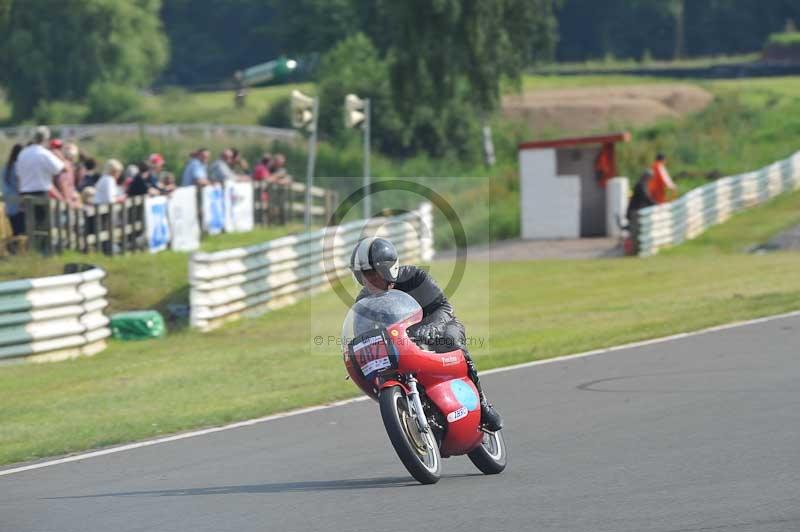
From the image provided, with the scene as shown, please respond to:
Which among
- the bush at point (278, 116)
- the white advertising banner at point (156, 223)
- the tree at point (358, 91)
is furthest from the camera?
the bush at point (278, 116)

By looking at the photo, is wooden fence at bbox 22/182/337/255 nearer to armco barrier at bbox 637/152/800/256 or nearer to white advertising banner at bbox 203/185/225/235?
white advertising banner at bbox 203/185/225/235

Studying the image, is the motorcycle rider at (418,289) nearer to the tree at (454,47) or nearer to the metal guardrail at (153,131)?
the tree at (454,47)

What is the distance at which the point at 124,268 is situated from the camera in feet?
65.6

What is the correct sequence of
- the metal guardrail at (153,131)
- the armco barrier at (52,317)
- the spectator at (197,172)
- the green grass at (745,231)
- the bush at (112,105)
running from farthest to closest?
1. the bush at (112,105)
2. the metal guardrail at (153,131)
3. the green grass at (745,231)
4. the spectator at (197,172)
5. the armco barrier at (52,317)

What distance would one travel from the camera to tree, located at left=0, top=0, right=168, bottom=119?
266 feet

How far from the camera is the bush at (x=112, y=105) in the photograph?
259 ft

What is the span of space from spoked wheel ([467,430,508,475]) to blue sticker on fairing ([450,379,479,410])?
0.29 meters

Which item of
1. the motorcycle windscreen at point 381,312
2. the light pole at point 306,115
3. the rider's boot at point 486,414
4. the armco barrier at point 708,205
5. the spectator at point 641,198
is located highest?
the light pole at point 306,115

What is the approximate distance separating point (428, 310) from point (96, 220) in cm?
1303

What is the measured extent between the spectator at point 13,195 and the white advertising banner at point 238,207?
23.3 ft

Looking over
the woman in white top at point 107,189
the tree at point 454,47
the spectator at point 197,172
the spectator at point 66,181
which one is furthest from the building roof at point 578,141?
the tree at point 454,47

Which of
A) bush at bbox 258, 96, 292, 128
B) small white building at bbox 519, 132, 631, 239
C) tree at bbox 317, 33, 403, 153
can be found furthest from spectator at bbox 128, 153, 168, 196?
bush at bbox 258, 96, 292, 128

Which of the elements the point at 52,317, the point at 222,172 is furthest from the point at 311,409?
the point at 222,172

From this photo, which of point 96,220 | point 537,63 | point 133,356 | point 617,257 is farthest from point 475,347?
point 537,63
